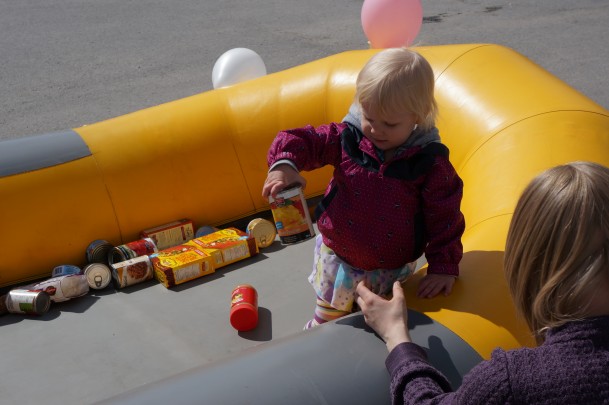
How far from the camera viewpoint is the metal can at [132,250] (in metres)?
3.06

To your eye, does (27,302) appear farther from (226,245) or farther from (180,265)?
(226,245)

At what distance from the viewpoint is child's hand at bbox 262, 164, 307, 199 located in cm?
192

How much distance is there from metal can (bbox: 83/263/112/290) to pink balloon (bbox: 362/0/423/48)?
4.78 feet

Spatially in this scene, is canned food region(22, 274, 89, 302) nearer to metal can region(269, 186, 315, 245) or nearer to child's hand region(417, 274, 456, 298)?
metal can region(269, 186, 315, 245)

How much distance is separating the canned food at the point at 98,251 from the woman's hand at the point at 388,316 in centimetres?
158

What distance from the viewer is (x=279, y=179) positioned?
1.93 m

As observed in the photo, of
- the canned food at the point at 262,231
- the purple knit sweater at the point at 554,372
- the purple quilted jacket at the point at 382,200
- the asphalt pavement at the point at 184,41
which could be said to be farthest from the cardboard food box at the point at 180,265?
the asphalt pavement at the point at 184,41

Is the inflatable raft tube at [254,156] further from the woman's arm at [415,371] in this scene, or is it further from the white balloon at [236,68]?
the white balloon at [236,68]

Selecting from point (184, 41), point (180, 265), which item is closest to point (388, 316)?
point (180, 265)

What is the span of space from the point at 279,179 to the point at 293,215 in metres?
0.16

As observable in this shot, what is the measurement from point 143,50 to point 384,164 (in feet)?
18.2

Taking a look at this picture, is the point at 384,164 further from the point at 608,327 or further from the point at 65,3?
the point at 65,3

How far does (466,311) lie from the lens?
1809 mm

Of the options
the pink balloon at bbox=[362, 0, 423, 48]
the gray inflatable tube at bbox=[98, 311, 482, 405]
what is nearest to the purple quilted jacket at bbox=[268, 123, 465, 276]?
the gray inflatable tube at bbox=[98, 311, 482, 405]
